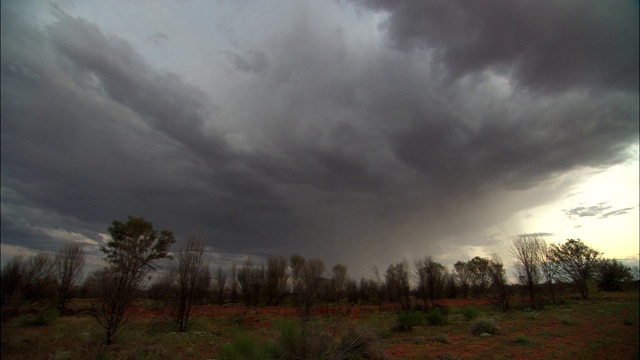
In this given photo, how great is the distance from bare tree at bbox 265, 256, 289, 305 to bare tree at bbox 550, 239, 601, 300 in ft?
141

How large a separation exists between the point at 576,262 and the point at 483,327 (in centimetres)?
3665

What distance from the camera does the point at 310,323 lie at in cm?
921

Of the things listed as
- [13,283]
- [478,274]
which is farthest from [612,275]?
[13,283]

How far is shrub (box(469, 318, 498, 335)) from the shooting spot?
55.3 feet

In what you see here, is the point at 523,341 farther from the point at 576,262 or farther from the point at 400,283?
the point at 576,262

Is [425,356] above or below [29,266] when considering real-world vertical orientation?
below

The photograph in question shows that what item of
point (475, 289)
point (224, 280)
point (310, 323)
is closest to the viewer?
point (310, 323)

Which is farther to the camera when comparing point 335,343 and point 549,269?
point 549,269

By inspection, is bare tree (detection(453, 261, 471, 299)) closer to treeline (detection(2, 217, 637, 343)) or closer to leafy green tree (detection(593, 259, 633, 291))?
treeline (detection(2, 217, 637, 343))

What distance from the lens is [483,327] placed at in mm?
17094

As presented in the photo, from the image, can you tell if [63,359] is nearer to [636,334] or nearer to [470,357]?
[470,357]

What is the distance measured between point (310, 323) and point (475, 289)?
6821cm

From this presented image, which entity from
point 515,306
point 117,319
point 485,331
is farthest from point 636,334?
point 117,319

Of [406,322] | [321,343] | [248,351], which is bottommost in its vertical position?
[406,322]
